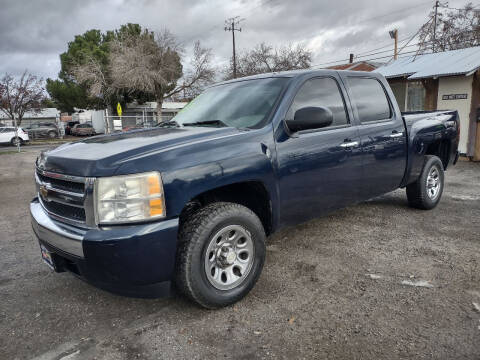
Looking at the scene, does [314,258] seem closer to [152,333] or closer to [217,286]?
[217,286]

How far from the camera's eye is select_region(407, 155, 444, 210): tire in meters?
5.05

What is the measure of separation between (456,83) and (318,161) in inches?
404

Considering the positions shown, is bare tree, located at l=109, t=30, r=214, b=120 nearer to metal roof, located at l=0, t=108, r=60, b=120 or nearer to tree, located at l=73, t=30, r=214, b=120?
tree, located at l=73, t=30, r=214, b=120

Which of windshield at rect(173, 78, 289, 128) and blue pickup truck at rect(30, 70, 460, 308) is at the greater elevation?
windshield at rect(173, 78, 289, 128)

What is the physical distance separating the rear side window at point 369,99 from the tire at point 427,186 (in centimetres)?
114

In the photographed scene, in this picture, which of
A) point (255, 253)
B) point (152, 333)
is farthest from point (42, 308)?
point (255, 253)

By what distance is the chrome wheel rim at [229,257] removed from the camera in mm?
2752

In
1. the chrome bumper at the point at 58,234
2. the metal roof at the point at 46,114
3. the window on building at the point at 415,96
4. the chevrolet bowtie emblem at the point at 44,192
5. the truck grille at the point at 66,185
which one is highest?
the metal roof at the point at 46,114

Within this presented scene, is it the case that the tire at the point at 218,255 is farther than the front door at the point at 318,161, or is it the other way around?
the front door at the point at 318,161

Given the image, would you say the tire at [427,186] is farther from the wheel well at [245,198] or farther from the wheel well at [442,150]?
the wheel well at [245,198]

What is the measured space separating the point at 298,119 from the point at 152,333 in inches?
77.8

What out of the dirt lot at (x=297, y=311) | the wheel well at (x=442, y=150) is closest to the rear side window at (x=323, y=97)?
the dirt lot at (x=297, y=311)

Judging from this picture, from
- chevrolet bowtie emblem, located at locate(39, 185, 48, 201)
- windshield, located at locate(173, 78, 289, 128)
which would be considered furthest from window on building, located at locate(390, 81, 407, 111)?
chevrolet bowtie emblem, located at locate(39, 185, 48, 201)

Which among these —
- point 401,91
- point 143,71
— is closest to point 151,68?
point 143,71
